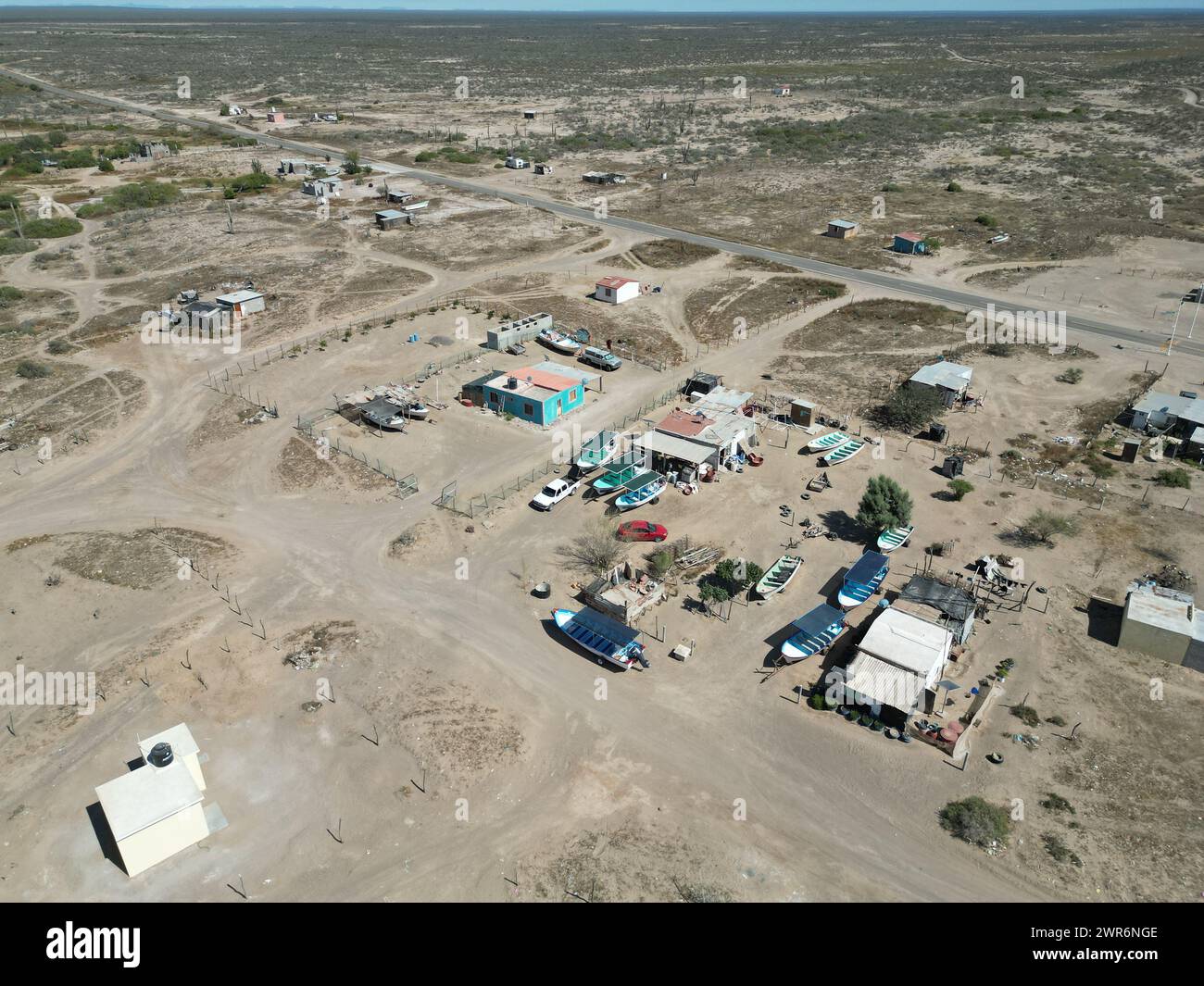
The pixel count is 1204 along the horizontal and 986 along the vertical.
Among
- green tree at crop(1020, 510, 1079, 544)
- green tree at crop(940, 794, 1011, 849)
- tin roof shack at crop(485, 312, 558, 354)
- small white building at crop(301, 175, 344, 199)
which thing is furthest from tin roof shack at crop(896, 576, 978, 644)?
small white building at crop(301, 175, 344, 199)

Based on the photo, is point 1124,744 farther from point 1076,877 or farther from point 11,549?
point 11,549

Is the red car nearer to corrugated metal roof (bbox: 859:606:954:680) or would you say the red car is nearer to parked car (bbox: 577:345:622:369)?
corrugated metal roof (bbox: 859:606:954:680)

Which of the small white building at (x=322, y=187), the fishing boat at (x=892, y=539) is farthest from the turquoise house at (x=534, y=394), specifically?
the small white building at (x=322, y=187)

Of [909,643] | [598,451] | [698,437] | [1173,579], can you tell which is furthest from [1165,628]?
[598,451]

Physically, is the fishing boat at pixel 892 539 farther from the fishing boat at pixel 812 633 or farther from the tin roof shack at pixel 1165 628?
the tin roof shack at pixel 1165 628

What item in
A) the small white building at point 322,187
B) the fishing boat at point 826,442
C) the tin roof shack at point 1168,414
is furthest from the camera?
the small white building at point 322,187
